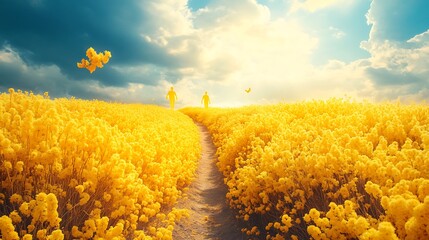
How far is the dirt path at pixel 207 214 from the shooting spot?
752 cm

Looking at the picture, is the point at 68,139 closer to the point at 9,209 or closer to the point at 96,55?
Result: the point at 9,209

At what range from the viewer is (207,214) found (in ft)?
29.7

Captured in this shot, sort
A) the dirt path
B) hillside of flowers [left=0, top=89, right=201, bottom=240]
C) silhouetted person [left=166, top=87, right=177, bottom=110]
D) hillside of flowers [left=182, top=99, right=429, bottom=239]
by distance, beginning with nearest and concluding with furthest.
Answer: hillside of flowers [left=182, top=99, right=429, bottom=239]
hillside of flowers [left=0, top=89, right=201, bottom=240]
the dirt path
silhouetted person [left=166, top=87, right=177, bottom=110]

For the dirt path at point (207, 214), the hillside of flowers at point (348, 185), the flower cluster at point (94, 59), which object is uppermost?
the flower cluster at point (94, 59)

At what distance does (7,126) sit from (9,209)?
61.2 inches

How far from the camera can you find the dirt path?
752cm

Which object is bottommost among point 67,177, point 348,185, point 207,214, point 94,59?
point 207,214

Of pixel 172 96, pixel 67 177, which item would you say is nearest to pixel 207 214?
pixel 67 177

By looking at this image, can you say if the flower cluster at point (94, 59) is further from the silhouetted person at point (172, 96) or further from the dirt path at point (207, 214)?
the silhouetted person at point (172, 96)

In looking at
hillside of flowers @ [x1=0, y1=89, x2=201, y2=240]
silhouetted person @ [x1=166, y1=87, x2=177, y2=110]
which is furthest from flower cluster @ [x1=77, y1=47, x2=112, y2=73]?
silhouetted person @ [x1=166, y1=87, x2=177, y2=110]

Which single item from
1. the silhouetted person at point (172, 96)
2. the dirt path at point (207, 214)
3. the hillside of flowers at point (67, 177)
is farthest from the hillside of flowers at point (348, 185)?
the silhouetted person at point (172, 96)

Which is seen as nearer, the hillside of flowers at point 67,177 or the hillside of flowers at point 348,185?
the hillside of flowers at point 348,185

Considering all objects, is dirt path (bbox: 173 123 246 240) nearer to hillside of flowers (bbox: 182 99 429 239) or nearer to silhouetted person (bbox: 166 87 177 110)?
hillside of flowers (bbox: 182 99 429 239)

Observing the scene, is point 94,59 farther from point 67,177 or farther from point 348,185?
point 348,185
